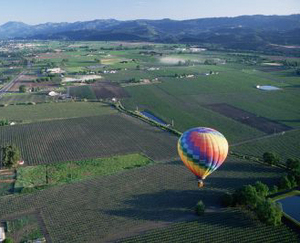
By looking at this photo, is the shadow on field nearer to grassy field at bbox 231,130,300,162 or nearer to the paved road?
grassy field at bbox 231,130,300,162

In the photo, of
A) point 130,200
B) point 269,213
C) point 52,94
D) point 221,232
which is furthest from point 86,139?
point 52,94

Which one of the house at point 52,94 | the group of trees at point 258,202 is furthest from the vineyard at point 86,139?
the house at point 52,94

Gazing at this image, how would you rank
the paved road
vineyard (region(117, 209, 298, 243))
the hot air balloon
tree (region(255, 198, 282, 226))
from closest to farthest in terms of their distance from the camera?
vineyard (region(117, 209, 298, 243)) → the hot air balloon → tree (region(255, 198, 282, 226)) → the paved road

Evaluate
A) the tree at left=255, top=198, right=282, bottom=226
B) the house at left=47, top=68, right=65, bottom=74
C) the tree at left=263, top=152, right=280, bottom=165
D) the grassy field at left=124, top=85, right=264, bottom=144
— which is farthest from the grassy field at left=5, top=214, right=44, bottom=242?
the house at left=47, top=68, right=65, bottom=74

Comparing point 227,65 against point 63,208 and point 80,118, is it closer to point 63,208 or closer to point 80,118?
point 80,118

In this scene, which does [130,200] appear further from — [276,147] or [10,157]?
[276,147]

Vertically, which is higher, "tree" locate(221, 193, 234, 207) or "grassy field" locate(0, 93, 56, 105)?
"grassy field" locate(0, 93, 56, 105)
